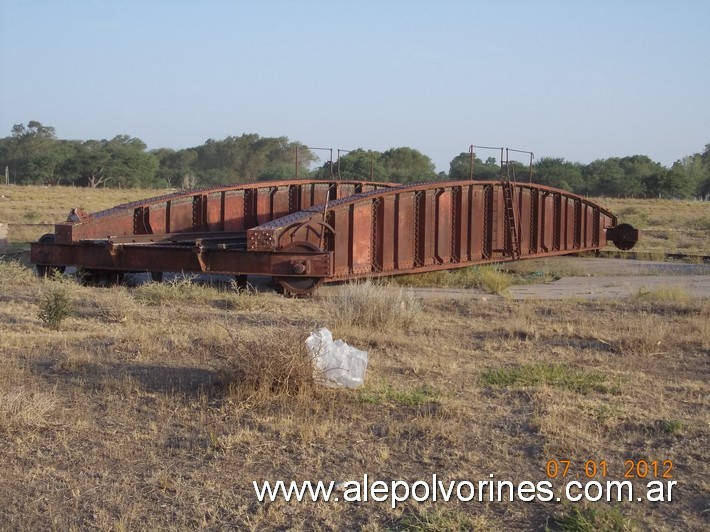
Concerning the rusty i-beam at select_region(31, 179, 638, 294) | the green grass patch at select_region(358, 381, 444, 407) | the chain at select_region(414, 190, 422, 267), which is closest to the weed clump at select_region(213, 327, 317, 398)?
the green grass patch at select_region(358, 381, 444, 407)

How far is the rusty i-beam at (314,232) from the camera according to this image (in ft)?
48.5

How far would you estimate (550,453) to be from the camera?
6148mm

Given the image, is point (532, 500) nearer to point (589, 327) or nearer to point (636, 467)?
point (636, 467)

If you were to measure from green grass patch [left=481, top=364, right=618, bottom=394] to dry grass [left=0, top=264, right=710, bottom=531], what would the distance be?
0.02m

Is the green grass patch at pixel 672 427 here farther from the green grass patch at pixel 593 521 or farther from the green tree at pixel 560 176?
the green tree at pixel 560 176

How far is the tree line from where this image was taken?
71000 mm

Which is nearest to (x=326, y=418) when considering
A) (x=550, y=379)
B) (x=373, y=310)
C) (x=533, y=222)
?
(x=550, y=379)

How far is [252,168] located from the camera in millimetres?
84688

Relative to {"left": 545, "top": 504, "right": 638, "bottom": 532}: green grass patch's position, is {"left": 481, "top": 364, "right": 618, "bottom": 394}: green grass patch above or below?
above

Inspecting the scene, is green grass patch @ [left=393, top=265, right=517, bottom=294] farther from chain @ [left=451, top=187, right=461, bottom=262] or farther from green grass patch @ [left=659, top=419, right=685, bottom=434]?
green grass patch @ [left=659, top=419, right=685, bottom=434]

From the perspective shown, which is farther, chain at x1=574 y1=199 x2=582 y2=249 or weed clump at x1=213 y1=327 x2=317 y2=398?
chain at x1=574 y1=199 x2=582 y2=249

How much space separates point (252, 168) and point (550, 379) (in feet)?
256

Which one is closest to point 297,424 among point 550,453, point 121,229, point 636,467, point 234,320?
point 550,453

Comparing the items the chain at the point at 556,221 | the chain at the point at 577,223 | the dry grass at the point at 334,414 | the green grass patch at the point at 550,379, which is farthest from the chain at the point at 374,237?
the chain at the point at 577,223
